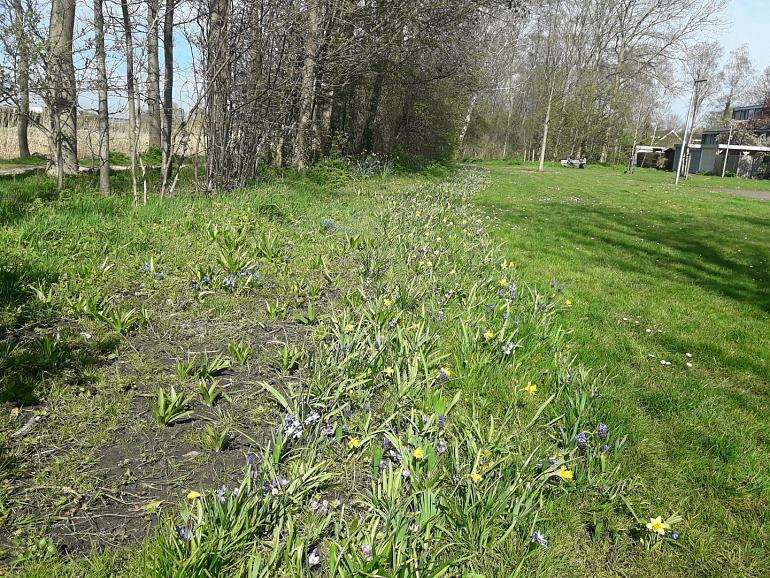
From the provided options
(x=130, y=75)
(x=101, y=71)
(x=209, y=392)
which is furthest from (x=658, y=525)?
(x=101, y=71)

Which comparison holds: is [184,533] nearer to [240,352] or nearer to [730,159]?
[240,352]

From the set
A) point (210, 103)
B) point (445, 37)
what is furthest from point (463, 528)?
point (445, 37)

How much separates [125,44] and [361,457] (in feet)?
18.9

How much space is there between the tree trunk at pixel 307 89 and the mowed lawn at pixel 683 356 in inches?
160

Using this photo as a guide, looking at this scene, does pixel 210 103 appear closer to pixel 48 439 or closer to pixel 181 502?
pixel 48 439

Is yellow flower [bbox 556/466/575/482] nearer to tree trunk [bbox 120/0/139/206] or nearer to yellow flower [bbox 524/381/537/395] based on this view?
yellow flower [bbox 524/381/537/395]

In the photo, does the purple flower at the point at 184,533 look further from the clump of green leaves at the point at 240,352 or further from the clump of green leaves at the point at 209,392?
the clump of green leaves at the point at 240,352

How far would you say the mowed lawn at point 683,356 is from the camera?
2004 mm

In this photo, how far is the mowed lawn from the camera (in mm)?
2004

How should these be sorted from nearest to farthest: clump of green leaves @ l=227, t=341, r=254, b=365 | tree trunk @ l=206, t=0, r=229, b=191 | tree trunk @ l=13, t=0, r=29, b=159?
clump of green leaves @ l=227, t=341, r=254, b=365 → tree trunk @ l=13, t=0, r=29, b=159 → tree trunk @ l=206, t=0, r=229, b=191

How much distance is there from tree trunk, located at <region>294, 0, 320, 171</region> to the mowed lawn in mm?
4060

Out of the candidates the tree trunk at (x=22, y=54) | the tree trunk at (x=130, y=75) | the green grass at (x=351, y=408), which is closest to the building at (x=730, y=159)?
the green grass at (x=351, y=408)

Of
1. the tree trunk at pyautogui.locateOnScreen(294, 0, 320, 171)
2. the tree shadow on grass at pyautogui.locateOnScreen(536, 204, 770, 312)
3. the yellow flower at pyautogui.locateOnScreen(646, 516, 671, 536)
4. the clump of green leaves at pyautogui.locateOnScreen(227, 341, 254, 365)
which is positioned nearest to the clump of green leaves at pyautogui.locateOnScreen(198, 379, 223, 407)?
the clump of green leaves at pyautogui.locateOnScreen(227, 341, 254, 365)

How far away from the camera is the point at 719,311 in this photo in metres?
4.77
